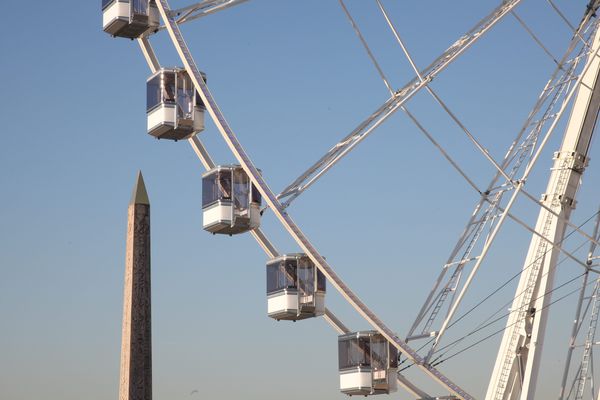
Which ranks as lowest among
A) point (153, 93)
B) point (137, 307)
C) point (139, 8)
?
point (137, 307)

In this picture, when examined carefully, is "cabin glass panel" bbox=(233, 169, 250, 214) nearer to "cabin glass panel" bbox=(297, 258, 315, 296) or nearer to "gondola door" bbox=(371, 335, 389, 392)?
"cabin glass panel" bbox=(297, 258, 315, 296)

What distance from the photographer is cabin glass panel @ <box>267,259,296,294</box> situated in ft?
108

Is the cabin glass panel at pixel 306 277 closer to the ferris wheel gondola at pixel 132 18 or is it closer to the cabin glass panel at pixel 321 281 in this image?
the cabin glass panel at pixel 321 281

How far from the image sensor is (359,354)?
1286 inches

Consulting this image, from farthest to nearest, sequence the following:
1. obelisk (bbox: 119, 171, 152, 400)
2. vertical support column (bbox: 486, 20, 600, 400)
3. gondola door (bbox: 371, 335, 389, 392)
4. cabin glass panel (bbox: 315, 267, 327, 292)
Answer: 1. vertical support column (bbox: 486, 20, 600, 400)
2. cabin glass panel (bbox: 315, 267, 327, 292)
3. gondola door (bbox: 371, 335, 389, 392)
4. obelisk (bbox: 119, 171, 152, 400)

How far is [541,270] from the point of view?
36.0 m

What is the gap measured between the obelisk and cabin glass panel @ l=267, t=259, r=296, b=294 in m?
2.62

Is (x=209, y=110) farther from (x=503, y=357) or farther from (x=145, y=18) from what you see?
(x=503, y=357)

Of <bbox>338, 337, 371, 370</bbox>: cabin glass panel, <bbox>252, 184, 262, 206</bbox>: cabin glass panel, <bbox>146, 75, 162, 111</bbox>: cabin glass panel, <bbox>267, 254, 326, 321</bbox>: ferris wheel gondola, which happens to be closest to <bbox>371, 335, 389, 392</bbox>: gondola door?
<bbox>338, 337, 371, 370</bbox>: cabin glass panel

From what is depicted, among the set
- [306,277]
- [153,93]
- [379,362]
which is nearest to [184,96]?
[153,93]

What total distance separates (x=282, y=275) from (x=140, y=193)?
3161 millimetres

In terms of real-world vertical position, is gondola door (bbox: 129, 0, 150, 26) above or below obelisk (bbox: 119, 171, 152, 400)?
above

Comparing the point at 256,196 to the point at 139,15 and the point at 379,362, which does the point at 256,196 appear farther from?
the point at 139,15

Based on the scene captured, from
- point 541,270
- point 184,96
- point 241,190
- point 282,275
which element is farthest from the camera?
point 541,270
